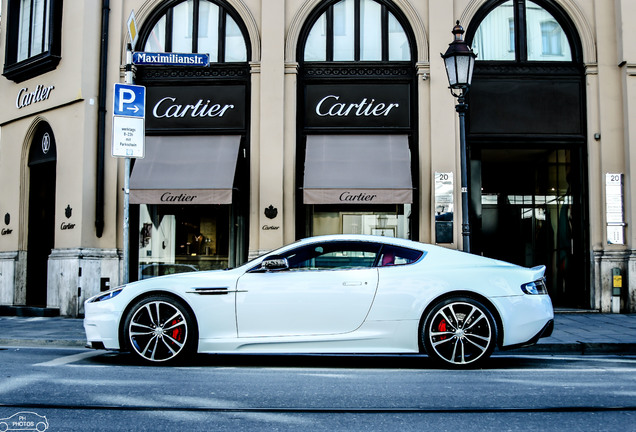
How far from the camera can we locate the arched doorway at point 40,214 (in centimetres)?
1575

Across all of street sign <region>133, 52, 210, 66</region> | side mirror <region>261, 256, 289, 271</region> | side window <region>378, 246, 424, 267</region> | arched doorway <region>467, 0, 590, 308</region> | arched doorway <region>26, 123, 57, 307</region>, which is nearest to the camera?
side mirror <region>261, 256, 289, 271</region>

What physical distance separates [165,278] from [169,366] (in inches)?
35.7

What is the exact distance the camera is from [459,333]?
681 cm

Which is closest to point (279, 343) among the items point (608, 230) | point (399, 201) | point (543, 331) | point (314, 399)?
point (314, 399)

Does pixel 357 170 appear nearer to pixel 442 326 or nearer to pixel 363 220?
pixel 363 220

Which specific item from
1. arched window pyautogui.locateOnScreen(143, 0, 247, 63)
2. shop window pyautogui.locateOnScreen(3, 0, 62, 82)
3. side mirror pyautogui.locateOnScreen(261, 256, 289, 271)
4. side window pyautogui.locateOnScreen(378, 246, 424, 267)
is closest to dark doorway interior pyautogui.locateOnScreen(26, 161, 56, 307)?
shop window pyautogui.locateOnScreen(3, 0, 62, 82)

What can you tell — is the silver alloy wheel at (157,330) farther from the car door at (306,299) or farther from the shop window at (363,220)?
the shop window at (363,220)

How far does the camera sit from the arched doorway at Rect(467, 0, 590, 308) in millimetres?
14195

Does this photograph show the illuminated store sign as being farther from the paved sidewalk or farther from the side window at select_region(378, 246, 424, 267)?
the side window at select_region(378, 246, 424, 267)

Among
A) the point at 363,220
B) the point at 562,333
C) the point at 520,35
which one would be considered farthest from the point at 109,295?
the point at 520,35

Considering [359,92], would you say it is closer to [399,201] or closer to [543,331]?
[399,201]

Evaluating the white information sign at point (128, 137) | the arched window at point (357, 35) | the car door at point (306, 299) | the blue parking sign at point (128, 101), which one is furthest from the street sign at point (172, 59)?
the car door at point (306, 299)

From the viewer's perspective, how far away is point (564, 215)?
15.0 m

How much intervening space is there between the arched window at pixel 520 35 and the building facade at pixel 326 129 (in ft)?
0.10
